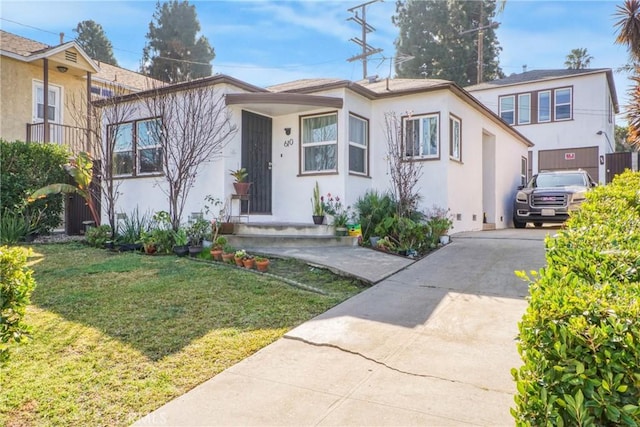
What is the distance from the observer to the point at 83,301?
16.7ft

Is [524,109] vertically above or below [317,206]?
above

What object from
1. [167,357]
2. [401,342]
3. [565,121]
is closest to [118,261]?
[167,357]

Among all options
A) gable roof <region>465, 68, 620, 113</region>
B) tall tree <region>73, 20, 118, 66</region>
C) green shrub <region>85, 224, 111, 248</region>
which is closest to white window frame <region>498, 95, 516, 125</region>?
gable roof <region>465, 68, 620, 113</region>

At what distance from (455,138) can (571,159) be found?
42.6 feet

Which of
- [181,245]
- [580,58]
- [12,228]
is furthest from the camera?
[580,58]

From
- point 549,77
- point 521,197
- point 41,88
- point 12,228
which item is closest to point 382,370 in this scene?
point 12,228

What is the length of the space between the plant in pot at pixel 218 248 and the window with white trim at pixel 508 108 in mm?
18912

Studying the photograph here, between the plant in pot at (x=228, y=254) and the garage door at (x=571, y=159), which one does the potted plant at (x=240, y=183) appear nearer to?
the plant in pot at (x=228, y=254)

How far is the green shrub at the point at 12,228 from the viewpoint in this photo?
28.9ft

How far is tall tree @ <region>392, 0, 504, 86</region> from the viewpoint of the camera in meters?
34.0

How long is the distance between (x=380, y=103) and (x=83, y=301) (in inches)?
337

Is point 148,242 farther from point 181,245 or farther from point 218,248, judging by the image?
point 218,248

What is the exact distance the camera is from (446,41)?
113 ft

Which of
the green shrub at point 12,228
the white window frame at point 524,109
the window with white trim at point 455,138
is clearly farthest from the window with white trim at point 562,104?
the green shrub at point 12,228
